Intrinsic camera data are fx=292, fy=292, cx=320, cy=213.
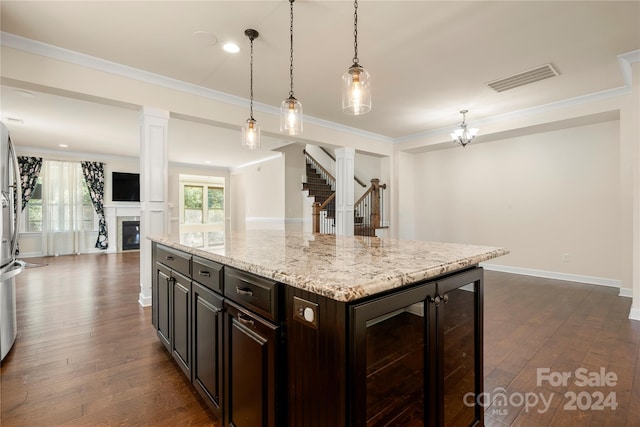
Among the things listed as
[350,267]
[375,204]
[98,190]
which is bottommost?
[350,267]

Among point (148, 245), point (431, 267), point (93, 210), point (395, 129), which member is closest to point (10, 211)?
point (148, 245)

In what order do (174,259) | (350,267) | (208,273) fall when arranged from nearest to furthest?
(350,267) → (208,273) → (174,259)

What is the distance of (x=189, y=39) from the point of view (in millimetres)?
2691

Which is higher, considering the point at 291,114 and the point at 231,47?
the point at 231,47

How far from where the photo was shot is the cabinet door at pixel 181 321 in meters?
1.75

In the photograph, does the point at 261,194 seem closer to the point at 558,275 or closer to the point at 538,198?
the point at 538,198

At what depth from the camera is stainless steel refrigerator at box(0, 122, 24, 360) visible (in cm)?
220

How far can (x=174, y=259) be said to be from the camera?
6.47ft

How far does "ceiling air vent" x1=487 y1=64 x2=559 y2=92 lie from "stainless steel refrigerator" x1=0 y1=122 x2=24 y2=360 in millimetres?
4956

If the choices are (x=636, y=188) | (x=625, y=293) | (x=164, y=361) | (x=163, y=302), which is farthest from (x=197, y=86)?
(x=625, y=293)

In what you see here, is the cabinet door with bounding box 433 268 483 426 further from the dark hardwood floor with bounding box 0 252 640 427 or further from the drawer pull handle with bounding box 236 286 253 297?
the drawer pull handle with bounding box 236 286 253 297

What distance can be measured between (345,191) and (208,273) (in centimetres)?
444

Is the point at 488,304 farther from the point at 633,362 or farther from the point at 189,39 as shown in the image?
the point at 189,39

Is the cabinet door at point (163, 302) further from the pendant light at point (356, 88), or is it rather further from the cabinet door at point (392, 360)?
the pendant light at point (356, 88)
